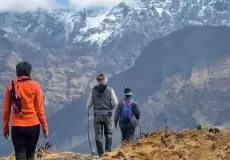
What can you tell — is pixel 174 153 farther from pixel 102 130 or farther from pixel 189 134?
pixel 102 130

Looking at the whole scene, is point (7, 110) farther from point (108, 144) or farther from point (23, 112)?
point (108, 144)

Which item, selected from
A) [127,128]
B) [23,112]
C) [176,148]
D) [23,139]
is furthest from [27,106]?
[127,128]

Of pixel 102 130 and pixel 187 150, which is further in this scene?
pixel 102 130

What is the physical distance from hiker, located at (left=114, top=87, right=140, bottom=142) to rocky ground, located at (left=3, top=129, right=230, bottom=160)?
11.6 feet

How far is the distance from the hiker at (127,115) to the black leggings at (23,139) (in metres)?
8.00

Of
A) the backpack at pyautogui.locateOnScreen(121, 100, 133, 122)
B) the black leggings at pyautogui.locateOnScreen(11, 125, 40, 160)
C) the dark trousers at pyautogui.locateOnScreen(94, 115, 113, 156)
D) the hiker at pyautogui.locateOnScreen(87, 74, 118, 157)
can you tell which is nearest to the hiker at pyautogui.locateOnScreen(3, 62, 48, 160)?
the black leggings at pyautogui.locateOnScreen(11, 125, 40, 160)

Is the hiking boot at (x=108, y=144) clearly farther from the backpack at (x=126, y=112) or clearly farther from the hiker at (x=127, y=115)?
the backpack at (x=126, y=112)

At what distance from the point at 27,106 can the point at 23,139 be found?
0.58 metres

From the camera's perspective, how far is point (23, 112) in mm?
8711

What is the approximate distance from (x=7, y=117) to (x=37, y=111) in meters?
0.53

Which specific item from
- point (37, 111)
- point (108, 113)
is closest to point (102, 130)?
point (108, 113)

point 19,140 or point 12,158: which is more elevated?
point 19,140

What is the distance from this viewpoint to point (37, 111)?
Result: 8.84 metres

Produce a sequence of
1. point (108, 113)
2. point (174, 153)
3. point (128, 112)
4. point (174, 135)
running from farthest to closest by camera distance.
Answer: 1. point (128, 112)
2. point (108, 113)
3. point (174, 135)
4. point (174, 153)
